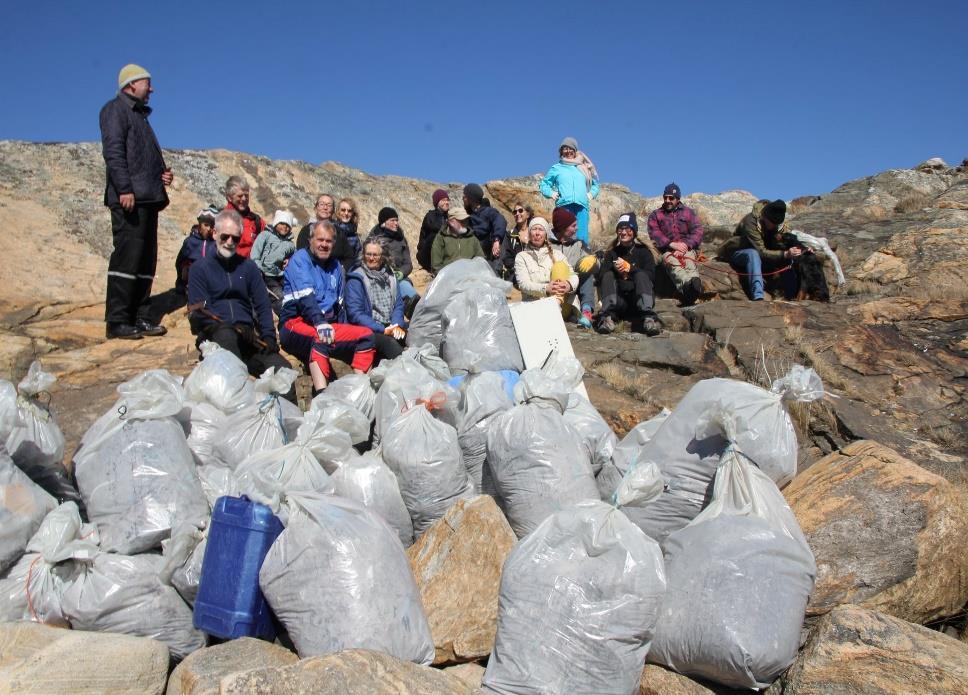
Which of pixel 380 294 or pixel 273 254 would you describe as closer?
pixel 380 294

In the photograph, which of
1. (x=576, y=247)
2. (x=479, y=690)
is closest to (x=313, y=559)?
(x=479, y=690)

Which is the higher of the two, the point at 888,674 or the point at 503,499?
the point at 503,499

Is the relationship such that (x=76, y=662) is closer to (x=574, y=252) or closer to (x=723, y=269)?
(x=574, y=252)

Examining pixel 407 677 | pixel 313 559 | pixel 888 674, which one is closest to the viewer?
pixel 407 677

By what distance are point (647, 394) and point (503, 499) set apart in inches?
78.6

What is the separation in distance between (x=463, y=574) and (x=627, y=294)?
162 inches

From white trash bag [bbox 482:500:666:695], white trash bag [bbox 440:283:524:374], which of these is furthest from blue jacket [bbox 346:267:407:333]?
white trash bag [bbox 482:500:666:695]

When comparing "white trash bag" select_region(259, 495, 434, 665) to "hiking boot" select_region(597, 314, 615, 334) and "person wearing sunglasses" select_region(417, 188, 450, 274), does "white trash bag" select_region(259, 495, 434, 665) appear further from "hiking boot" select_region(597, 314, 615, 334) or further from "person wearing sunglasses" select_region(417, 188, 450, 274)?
"person wearing sunglasses" select_region(417, 188, 450, 274)

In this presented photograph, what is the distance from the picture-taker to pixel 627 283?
21.7ft

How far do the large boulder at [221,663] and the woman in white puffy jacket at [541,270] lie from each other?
3.75 meters

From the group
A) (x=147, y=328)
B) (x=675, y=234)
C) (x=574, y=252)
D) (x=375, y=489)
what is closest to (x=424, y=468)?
(x=375, y=489)

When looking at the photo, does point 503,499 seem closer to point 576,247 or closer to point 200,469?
point 200,469

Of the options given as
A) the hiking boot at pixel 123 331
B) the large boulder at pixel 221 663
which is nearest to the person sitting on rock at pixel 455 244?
the hiking boot at pixel 123 331

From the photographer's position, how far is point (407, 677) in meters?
2.20
